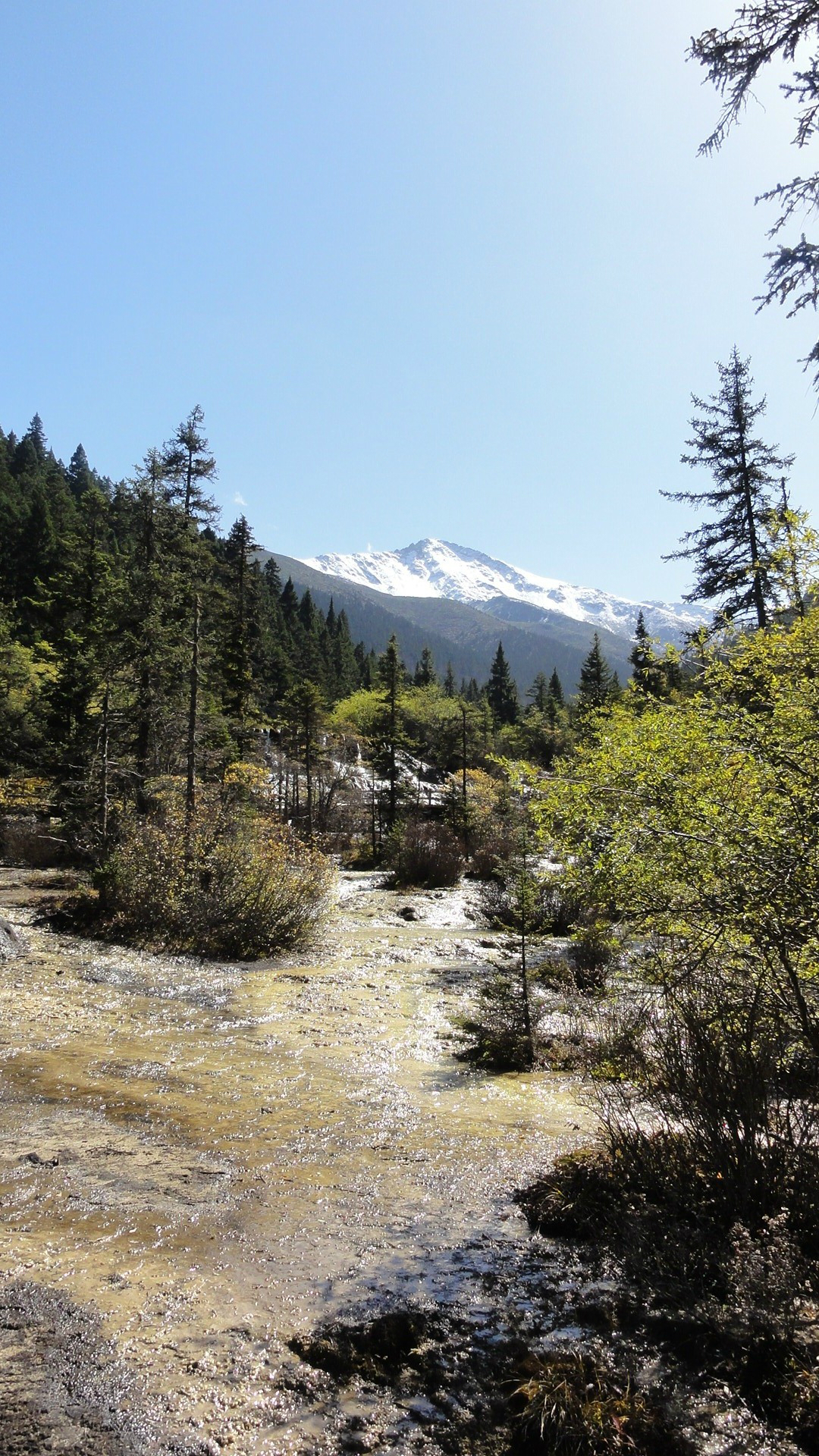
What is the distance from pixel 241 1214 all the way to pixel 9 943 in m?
10.6

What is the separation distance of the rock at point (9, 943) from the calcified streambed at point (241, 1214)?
5.06ft

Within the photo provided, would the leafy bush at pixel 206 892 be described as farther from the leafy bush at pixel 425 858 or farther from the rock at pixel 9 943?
the leafy bush at pixel 425 858

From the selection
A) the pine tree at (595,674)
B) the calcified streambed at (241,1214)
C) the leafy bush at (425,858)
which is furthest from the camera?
the pine tree at (595,674)

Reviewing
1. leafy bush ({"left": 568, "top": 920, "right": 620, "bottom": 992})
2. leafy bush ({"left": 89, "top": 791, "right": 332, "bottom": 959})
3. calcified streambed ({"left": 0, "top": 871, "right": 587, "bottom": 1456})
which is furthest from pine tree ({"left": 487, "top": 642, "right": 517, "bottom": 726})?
calcified streambed ({"left": 0, "top": 871, "right": 587, "bottom": 1456})

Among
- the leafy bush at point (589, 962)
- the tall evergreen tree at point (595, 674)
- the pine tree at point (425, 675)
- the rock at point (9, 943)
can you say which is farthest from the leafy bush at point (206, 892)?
the pine tree at point (425, 675)

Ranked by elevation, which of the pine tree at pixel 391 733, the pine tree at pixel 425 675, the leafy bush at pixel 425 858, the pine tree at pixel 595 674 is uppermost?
the pine tree at pixel 425 675

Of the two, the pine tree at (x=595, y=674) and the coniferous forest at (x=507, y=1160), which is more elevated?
the pine tree at (x=595, y=674)

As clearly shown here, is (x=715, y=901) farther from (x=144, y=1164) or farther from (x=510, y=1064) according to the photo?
(x=510, y=1064)

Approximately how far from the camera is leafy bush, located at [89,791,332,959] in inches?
615

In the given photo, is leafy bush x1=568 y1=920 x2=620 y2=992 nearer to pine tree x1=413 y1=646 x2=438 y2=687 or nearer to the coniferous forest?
the coniferous forest

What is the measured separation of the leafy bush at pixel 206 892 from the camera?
1562 centimetres

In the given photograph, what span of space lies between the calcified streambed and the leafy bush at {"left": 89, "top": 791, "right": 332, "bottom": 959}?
3.80 meters

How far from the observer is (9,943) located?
13.8 metres

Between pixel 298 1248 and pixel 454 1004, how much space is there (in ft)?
26.2
